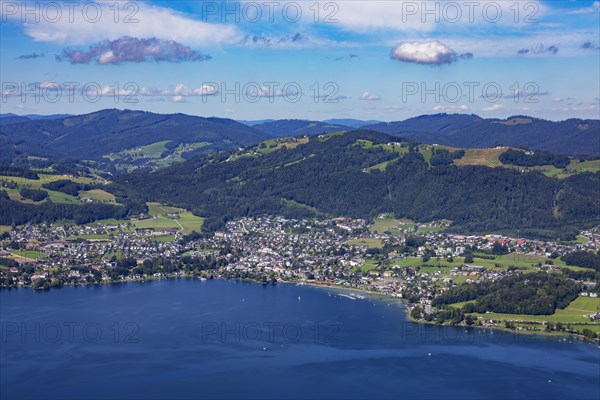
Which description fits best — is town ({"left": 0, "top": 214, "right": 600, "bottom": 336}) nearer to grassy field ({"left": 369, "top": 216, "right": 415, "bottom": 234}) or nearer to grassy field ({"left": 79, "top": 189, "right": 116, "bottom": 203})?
grassy field ({"left": 369, "top": 216, "right": 415, "bottom": 234})

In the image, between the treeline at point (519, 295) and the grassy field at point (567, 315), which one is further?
the treeline at point (519, 295)

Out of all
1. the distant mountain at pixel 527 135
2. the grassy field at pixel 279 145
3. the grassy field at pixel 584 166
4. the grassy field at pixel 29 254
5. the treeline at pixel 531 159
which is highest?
the distant mountain at pixel 527 135

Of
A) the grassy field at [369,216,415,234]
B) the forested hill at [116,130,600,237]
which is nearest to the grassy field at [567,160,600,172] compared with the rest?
the forested hill at [116,130,600,237]

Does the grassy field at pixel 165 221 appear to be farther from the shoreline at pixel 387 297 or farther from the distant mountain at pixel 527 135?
the distant mountain at pixel 527 135

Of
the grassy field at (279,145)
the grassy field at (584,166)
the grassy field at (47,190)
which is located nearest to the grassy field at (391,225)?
the grassy field at (584,166)

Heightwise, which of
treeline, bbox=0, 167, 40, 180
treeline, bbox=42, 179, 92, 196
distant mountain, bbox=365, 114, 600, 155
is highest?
distant mountain, bbox=365, 114, 600, 155

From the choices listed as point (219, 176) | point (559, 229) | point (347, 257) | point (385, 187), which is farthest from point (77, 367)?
point (219, 176)

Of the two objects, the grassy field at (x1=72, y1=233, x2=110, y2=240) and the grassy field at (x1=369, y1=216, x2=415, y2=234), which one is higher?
the grassy field at (x1=369, y1=216, x2=415, y2=234)

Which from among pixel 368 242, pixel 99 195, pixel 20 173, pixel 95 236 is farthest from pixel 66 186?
pixel 368 242
